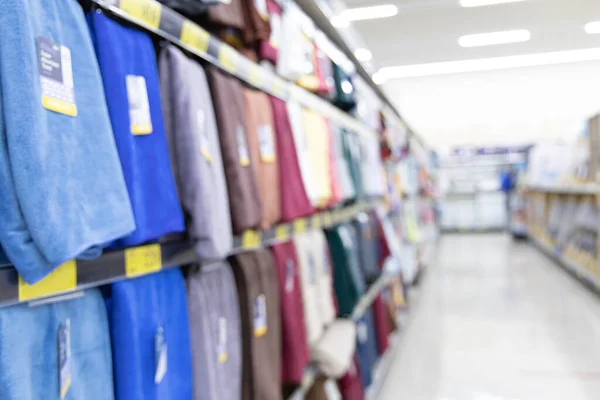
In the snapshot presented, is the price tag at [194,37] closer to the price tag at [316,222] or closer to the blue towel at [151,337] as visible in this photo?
the blue towel at [151,337]

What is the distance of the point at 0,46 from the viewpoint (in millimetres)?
775

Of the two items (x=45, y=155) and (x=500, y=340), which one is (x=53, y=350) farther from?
(x=500, y=340)

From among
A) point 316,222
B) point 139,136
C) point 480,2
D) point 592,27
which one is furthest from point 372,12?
point 139,136

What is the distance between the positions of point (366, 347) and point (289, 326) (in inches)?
54.9

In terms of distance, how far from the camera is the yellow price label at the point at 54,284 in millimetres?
822

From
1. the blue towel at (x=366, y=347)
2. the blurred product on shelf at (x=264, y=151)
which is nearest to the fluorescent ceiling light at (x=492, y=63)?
the blue towel at (x=366, y=347)

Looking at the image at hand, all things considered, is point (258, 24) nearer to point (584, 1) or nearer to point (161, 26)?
point (161, 26)

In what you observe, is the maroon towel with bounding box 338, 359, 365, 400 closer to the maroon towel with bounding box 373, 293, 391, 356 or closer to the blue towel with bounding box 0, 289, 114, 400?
the maroon towel with bounding box 373, 293, 391, 356

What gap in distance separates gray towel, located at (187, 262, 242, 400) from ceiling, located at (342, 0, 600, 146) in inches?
317

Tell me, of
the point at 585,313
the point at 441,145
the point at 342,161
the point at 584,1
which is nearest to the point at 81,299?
the point at 342,161

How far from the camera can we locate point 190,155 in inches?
47.8

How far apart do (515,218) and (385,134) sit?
8877 mm

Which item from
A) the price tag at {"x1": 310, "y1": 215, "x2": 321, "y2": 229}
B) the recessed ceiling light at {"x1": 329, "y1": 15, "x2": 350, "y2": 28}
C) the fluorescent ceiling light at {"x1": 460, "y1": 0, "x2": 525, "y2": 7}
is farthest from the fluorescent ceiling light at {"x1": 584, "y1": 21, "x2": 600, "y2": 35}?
the price tag at {"x1": 310, "y1": 215, "x2": 321, "y2": 229}

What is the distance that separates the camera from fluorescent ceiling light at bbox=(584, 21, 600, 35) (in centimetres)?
970
